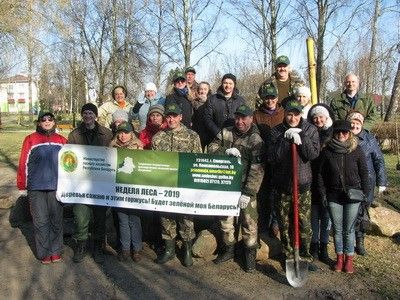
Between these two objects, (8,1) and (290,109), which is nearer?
(290,109)

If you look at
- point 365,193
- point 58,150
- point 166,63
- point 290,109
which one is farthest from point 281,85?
point 166,63

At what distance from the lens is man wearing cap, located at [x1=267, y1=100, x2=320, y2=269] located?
515 centimetres

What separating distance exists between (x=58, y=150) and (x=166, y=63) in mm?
18136

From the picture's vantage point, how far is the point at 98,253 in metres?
6.10

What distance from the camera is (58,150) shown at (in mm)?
5887

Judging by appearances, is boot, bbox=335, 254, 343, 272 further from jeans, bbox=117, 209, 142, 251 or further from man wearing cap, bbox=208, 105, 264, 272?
jeans, bbox=117, 209, 142, 251

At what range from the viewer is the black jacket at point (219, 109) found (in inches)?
261

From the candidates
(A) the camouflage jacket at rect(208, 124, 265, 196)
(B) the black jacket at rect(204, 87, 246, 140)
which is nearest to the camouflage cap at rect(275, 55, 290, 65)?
(B) the black jacket at rect(204, 87, 246, 140)

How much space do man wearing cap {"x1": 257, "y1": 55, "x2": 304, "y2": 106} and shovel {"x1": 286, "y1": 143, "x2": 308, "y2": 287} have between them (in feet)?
5.53

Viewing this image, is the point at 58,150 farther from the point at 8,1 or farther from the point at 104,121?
the point at 8,1

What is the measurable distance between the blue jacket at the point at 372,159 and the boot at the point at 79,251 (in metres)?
3.95

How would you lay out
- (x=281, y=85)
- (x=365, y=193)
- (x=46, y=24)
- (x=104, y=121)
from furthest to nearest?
(x=46, y=24) < (x=104, y=121) < (x=281, y=85) < (x=365, y=193)

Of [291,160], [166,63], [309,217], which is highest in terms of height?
[166,63]

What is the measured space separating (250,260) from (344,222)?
127cm
